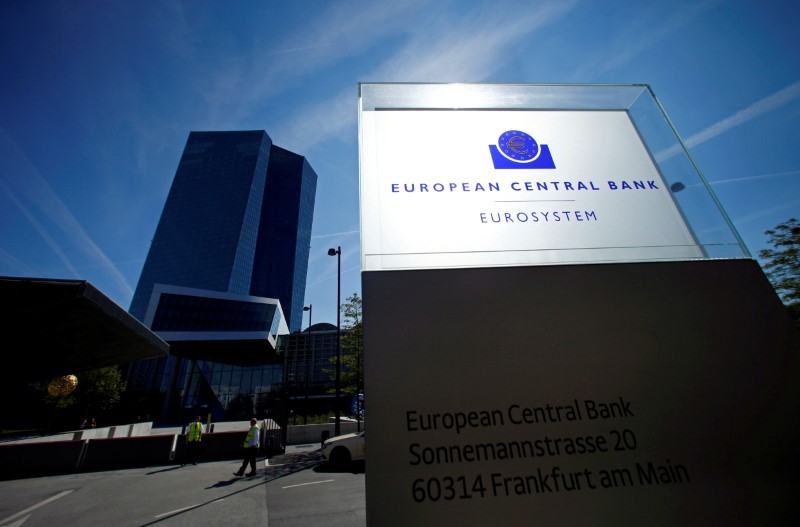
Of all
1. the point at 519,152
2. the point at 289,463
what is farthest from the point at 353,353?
the point at 519,152

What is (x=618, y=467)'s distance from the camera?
155 cm

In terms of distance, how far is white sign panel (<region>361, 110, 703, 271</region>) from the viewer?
6.61ft

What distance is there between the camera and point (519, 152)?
7.81 feet

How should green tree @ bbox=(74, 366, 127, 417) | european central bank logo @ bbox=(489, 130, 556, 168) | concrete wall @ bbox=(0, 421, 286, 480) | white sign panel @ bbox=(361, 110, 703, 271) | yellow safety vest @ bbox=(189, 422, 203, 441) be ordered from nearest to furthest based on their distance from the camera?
white sign panel @ bbox=(361, 110, 703, 271), european central bank logo @ bbox=(489, 130, 556, 168), concrete wall @ bbox=(0, 421, 286, 480), yellow safety vest @ bbox=(189, 422, 203, 441), green tree @ bbox=(74, 366, 127, 417)

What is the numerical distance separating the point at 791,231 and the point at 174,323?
55.2m

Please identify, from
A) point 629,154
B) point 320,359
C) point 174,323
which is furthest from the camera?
point 320,359

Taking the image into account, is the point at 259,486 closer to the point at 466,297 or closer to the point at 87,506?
the point at 87,506

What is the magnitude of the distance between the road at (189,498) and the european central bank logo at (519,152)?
5819 mm

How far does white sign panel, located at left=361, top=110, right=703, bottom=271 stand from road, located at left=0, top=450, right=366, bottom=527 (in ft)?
17.6

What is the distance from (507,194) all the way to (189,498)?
9.01 m

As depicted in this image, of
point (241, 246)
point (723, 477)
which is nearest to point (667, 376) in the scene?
point (723, 477)

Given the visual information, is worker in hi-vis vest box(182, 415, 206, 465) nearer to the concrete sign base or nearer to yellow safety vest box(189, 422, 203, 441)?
yellow safety vest box(189, 422, 203, 441)

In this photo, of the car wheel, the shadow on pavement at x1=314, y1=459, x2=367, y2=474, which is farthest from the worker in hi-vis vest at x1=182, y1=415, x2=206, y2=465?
the car wheel

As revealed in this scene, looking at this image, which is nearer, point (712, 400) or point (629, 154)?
point (712, 400)
